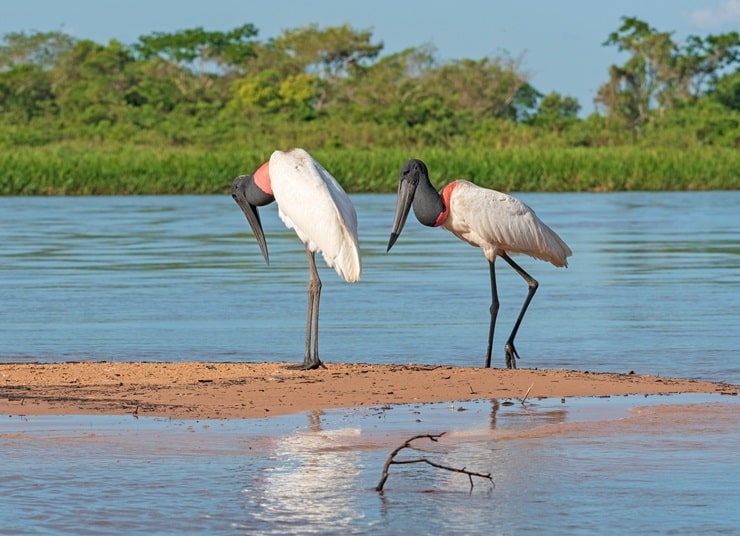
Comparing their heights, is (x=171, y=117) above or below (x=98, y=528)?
above

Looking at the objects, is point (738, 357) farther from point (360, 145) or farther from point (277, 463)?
point (360, 145)

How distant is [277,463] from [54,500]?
1061mm

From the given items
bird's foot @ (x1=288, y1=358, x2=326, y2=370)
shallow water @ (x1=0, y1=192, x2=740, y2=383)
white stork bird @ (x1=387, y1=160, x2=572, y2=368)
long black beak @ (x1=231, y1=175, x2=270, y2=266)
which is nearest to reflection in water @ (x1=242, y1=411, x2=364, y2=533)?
bird's foot @ (x1=288, y1=358, x2=326, y2=370)

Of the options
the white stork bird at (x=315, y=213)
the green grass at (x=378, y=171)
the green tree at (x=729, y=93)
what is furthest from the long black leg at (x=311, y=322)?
the green tree at (x=729, y=93)

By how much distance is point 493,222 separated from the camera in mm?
11094

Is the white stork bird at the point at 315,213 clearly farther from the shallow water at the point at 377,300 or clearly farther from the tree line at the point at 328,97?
the tree line at the point at 328,97

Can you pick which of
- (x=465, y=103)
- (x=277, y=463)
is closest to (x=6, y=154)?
(x=465, y=103)

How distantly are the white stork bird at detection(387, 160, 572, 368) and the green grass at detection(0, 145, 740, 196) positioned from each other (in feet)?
102

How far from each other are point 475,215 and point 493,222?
0.46 ft

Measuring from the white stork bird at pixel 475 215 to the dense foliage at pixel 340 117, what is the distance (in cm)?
3143

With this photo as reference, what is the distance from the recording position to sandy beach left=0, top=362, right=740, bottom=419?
8359 mm

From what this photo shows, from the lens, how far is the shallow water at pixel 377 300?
11.7m

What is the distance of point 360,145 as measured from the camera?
177 feet

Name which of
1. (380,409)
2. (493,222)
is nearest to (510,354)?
(493,222)
